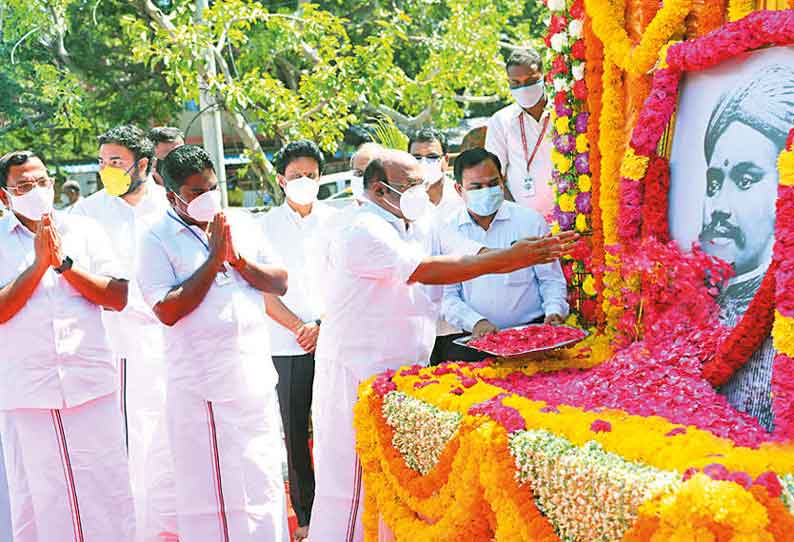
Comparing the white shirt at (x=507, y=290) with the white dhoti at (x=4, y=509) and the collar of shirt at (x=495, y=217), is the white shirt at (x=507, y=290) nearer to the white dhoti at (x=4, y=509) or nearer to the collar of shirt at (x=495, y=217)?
the collar of shirt at (x=495, y=217)

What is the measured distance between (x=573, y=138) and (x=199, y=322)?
6.51 ft

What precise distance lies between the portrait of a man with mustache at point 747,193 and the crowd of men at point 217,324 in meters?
0.63

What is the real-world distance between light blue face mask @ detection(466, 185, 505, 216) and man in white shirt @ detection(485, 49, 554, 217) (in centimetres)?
76

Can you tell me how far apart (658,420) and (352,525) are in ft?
5.88

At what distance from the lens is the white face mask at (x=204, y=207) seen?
3992 millimetres

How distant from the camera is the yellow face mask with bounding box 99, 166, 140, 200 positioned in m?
5.19

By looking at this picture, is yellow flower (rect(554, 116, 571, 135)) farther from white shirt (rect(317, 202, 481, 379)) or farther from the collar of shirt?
white shirt (rect(317, 202, 481, 379))

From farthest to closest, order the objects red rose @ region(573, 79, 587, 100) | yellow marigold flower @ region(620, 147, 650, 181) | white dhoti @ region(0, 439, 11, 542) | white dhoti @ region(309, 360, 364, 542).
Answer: white dhoti @ region(0, 439, 11, 542), red rose @ region(573, 79, 587, 100), white dhoti @ region(309, 360, 364, 542), yellow marigold flower @ region(620, 147, 650, 181)

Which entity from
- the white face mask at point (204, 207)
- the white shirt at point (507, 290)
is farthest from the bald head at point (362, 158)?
the white face mask at point (204, 207)

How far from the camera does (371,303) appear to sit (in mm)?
4191

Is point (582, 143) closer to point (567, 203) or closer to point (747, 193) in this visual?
point (567, 203)

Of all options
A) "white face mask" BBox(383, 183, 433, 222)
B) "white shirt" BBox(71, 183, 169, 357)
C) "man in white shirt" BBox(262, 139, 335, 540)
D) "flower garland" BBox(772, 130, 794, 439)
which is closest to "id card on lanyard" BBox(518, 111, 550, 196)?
"man in white shirt" BBox(262, 139, 335, 540)

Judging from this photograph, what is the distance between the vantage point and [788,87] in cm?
319

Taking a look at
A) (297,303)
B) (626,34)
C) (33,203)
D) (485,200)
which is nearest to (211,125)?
(297,303)
